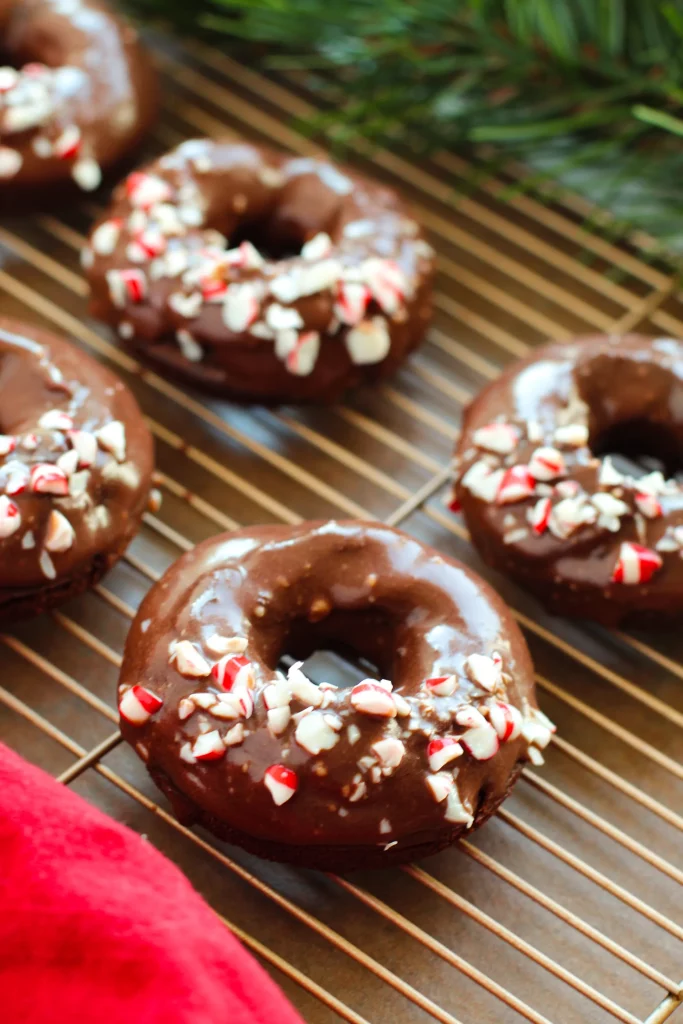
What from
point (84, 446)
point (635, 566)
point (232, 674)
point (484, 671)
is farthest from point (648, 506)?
point (84, 446)

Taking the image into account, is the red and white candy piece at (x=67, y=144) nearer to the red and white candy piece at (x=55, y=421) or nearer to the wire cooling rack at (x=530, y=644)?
the wire cooling rack at (x=530, y=644)

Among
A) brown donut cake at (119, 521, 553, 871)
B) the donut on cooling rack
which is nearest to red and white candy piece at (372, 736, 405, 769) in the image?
brown donut cake at (119, 521, 553, 871)

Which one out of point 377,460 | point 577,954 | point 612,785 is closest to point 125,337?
point 377,460

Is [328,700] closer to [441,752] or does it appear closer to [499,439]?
[441,752]

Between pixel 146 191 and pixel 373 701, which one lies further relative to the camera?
pixel 146 191

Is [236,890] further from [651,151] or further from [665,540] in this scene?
[651,151]

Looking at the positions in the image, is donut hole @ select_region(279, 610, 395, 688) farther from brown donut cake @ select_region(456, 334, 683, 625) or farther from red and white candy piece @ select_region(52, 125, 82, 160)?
red and white candy piece @ select_region(52, 125, 82, 160)
